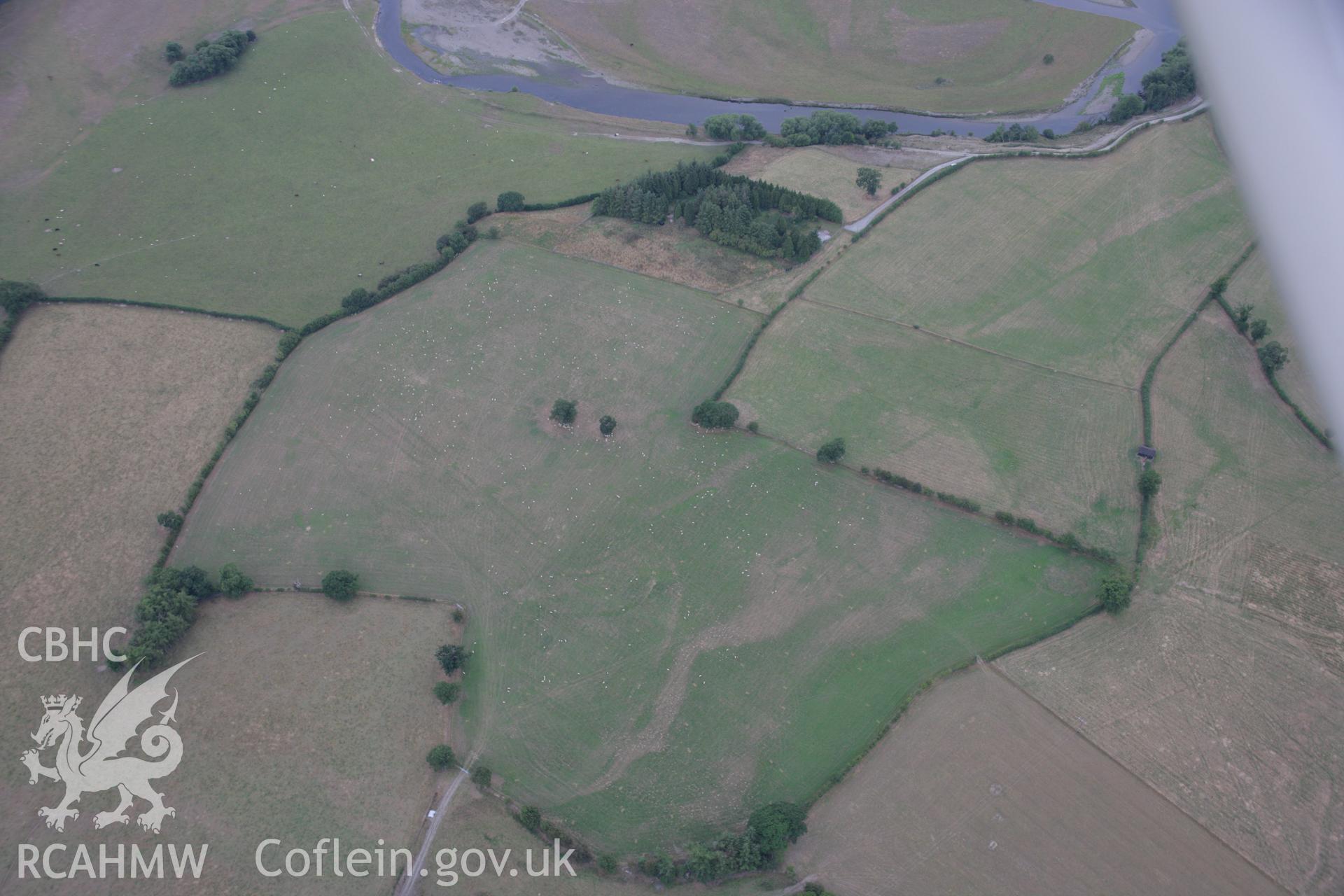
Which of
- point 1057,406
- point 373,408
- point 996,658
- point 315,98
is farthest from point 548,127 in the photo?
point 996,658

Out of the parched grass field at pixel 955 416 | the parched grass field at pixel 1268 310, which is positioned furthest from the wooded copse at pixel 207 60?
the parched grass field at pixel 1268 310

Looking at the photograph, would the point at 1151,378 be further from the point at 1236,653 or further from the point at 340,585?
the point at 340,585

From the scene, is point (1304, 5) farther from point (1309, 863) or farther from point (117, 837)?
point (117, 837)

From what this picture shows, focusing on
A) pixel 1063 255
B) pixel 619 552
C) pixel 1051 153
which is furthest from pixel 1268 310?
pixel 619 552

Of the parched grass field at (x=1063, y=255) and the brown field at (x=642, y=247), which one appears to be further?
the brown field at (x=642, y=247)

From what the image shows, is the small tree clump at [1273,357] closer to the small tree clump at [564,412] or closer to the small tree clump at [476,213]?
the small tree clump at [564,412]

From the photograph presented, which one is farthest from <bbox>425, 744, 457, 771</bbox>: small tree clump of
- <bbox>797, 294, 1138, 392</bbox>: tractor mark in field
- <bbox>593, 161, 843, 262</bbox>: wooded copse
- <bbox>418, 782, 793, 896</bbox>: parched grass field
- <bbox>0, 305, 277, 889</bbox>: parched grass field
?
<bbox>593, 161, 843, 262</bbox>: wooded copse
